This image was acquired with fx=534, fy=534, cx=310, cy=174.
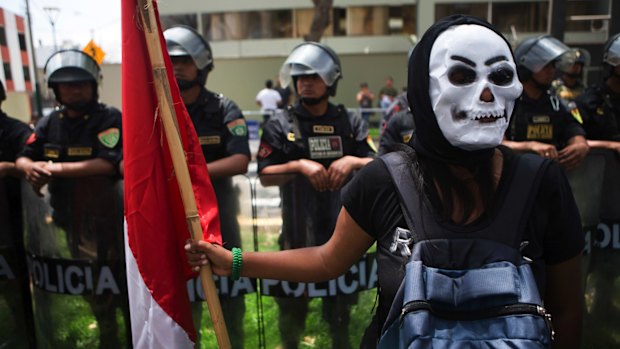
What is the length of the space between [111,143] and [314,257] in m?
2.13

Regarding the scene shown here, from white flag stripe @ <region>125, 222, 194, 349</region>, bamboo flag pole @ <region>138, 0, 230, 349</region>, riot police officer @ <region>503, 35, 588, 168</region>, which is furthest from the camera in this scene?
riot police officer @ <region>503, 35, 588, 168</region>

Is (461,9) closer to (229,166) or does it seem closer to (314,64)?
(314,64)

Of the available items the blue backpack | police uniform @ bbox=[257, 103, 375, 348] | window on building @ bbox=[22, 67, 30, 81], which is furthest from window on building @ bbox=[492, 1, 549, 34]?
the blue backpack

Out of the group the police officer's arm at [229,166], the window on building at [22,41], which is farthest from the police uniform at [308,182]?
the window on building at [22,41]

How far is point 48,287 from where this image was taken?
322 cm

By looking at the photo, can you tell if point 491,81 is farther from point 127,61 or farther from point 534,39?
point 534,39

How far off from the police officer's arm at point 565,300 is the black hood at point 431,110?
41 centimetres

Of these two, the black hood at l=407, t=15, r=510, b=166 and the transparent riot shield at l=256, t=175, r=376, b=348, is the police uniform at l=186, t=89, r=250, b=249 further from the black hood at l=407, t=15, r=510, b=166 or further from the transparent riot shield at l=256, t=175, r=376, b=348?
the black hood at l=407, t=15, r=510, b=166

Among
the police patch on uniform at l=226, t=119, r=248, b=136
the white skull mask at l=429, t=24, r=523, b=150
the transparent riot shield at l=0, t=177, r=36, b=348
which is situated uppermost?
the white skull mask at l=429, t=24, r=523, b=150

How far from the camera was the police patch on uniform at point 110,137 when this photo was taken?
349 centimetres

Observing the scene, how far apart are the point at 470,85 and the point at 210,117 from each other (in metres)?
2.35

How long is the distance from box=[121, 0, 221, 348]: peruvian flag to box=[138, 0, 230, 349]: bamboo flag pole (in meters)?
0.05

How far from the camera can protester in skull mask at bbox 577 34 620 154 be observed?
13.3 feet

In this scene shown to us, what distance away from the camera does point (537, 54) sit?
409 centimetres
